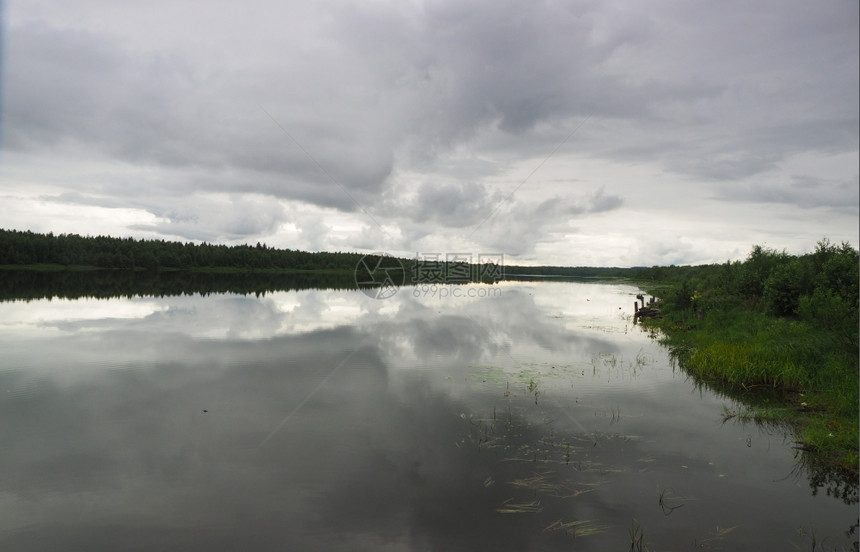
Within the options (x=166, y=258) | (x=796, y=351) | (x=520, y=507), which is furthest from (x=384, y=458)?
(x=166, y=258)

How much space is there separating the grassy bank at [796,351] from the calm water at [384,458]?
111 cm

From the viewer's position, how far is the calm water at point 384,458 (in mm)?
7527

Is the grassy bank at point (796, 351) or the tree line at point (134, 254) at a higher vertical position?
the tree line at point (134, 254)

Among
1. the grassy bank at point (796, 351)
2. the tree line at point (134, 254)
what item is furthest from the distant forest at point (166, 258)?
the grassy bank at point (796, 351)

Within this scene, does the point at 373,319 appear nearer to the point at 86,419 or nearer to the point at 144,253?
the point at 86,419

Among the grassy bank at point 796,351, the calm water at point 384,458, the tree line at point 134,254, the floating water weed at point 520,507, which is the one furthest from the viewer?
the tree line at point 134,254

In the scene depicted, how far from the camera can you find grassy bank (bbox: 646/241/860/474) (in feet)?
40.4

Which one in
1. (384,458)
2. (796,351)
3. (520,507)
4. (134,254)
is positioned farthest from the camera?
(134,254)

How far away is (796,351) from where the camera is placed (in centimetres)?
1694

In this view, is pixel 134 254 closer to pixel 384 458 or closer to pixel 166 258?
pixel 166 258

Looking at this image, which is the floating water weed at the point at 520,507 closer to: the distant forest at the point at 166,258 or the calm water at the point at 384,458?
the calm water at the point at 384,458

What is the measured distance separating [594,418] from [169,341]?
20.4m

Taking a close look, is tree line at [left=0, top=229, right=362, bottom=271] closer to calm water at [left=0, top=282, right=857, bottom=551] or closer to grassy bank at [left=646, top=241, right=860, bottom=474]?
calm water at [left=0, top=282, right=857, bottom=551]

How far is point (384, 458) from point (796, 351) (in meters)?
15.9
